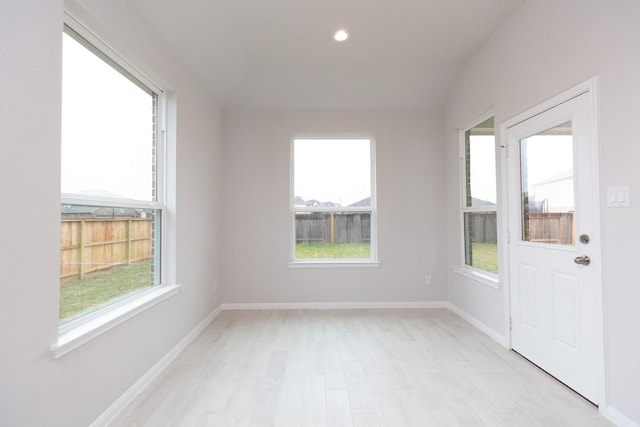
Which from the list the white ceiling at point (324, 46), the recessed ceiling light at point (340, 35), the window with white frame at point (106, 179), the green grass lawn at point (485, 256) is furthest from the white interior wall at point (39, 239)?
the green grass lawn at point (485, 256)

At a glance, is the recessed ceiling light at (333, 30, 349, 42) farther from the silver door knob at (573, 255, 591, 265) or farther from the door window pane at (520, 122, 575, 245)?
the silver door knob at (573, 255, 591, 265)

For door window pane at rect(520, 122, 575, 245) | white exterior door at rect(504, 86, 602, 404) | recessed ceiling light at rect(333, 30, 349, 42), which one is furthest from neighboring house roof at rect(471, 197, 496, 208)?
recessed ceiling light at rect(333, 30, 349, 42)

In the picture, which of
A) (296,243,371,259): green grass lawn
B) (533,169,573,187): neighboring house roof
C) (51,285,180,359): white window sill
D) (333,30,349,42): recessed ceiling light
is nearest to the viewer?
(51,285,180,359): white window sill

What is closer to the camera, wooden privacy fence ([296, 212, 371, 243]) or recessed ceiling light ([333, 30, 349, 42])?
recessed ceiling light ([333, 30, 349, 42])

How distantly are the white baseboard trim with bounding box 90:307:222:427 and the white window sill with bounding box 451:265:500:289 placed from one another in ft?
10.2

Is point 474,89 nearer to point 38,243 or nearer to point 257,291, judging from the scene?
point 257,291

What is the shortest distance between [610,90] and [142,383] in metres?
3.65

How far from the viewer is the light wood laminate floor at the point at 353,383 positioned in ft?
6.40

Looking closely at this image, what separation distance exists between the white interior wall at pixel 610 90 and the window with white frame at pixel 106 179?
124 inches

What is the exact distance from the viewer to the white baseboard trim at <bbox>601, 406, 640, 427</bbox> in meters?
1.79

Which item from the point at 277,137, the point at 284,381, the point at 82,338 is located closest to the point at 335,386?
the point at 284,381

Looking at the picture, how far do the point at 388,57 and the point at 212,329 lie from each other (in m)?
3.66

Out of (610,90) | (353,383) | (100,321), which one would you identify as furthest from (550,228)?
(100,321)

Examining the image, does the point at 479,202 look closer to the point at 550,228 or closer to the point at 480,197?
the point at 480,197
